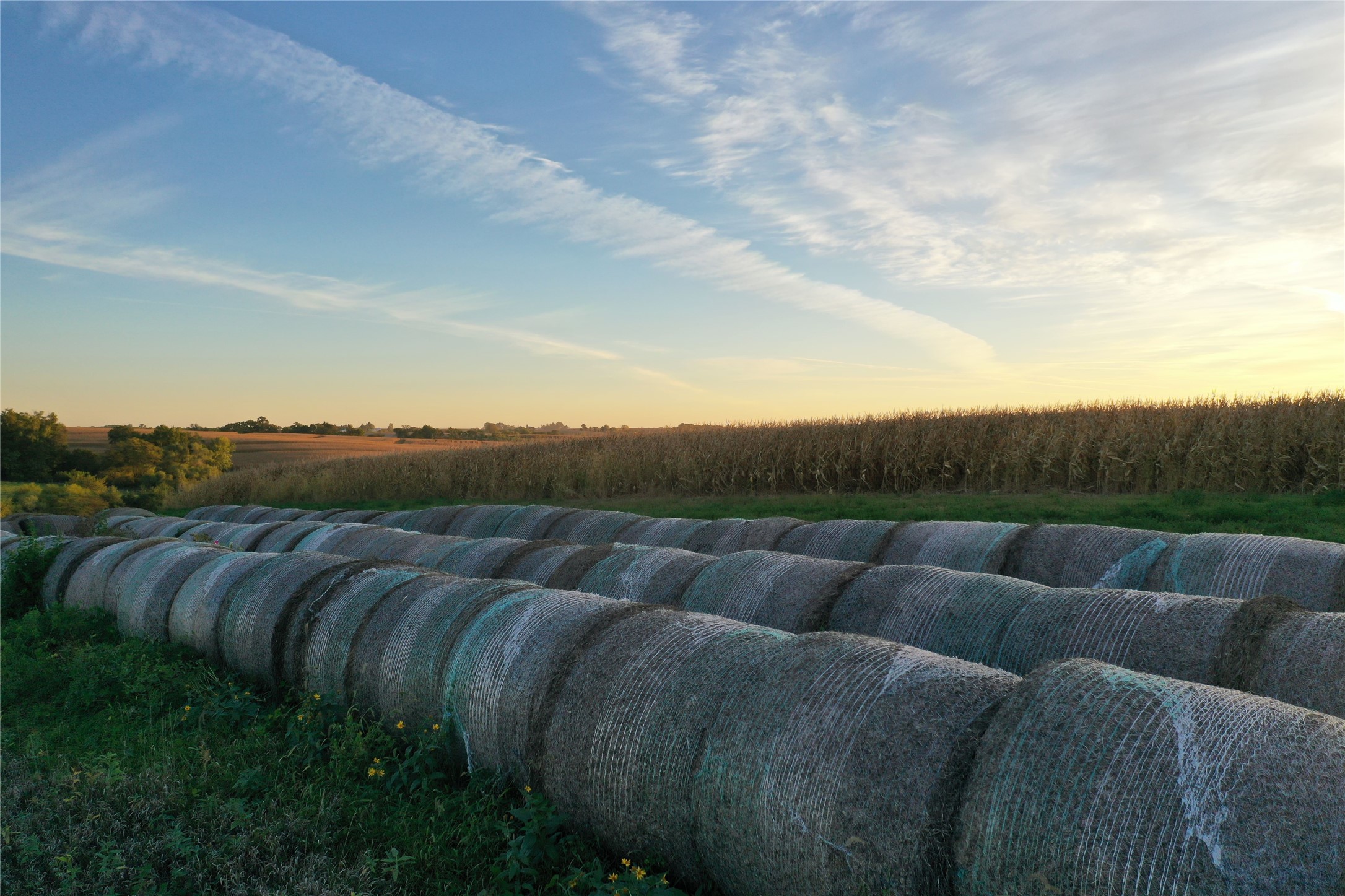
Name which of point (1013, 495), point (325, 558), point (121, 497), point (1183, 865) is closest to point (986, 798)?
point (1183, 865)

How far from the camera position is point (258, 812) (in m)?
3.80

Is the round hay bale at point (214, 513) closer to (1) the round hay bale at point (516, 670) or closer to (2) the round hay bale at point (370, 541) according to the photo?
(2) the round hay bale at point (370, 541)

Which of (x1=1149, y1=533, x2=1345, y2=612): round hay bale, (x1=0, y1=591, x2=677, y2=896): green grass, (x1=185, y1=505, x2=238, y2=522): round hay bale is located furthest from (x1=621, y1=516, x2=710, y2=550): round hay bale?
(x1=185, y1=505, x2=238, y2=522): round hay bale

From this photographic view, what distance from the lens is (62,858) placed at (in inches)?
135

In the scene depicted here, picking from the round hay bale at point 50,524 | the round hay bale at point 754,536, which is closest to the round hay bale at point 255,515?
the round hay bale at point 50,524

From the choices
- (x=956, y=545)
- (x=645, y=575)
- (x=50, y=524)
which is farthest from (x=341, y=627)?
(x=50, y=524)

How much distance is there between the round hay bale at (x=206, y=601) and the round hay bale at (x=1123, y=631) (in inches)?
235

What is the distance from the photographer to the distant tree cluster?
110ft

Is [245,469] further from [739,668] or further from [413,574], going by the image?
[739,668]

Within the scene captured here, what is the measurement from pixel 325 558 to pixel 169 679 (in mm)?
1390

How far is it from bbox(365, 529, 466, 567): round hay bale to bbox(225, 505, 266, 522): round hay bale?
10774 mm

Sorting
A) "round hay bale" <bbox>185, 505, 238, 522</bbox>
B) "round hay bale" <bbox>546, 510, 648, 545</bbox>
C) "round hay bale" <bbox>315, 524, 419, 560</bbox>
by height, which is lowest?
"round hay bale" <bbox>185, 505, 238, 522</bbox>

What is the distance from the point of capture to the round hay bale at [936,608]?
4.48m

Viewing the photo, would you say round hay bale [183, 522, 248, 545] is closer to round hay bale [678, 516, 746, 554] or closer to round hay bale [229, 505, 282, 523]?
round hay bale [229, 505, 282, 523]
